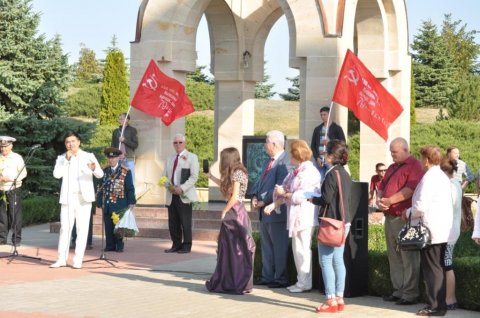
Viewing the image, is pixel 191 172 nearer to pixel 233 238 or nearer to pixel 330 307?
pixel 233 238

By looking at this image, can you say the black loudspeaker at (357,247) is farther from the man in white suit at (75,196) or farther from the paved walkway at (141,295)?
the man in white suit at (75,196)

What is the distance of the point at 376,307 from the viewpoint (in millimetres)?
11391

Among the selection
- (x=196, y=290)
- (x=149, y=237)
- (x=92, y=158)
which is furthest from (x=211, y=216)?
(x=196, y=290)

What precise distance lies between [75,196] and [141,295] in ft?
10.8

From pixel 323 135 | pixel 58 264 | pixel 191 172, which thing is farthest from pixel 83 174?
pixel 323 135

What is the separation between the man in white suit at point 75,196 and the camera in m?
14.9

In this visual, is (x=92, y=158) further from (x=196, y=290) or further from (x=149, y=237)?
(x=149, y=237)

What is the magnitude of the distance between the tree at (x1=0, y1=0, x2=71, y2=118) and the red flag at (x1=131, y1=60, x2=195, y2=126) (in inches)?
274

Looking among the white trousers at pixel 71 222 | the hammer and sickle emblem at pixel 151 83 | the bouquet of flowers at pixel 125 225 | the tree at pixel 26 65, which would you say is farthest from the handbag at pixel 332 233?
the tree at pixel 26 65

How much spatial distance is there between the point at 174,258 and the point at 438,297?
6258mm

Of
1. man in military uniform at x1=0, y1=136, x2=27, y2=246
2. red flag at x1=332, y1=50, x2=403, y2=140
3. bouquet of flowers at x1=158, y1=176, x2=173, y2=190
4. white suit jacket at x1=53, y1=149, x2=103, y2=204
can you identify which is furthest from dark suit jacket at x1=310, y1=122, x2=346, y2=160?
man in military uniform at x1=0, y1=136, x2=27, y2=246

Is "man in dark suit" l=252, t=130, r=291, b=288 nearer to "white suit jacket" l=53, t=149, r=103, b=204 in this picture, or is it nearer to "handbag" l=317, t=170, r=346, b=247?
"handbag" l=317, t=170, r=346, b=247

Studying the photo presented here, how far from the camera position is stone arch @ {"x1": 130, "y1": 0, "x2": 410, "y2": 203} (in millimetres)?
20000

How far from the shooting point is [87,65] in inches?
3078
